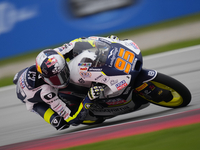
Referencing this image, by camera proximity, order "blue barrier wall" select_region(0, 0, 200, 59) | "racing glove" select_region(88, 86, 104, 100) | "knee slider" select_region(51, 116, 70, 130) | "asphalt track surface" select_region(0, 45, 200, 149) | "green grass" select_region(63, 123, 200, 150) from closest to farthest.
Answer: "green grass" select_region(63, 123, 200, 150), "asphalt track surface" select_region(0, 45, 200, 149), "racing glove" select_region(88, 86, 104, 100), "knee slider" select_region(51, 116, 70, 130), "blue barrier wall" select_region(0, 0, 200, 59)

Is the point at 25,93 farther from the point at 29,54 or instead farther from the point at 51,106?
the point at 29,54

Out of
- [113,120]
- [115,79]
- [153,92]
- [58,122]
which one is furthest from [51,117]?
[153,92]

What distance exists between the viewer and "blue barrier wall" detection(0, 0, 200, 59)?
8508 millimetres

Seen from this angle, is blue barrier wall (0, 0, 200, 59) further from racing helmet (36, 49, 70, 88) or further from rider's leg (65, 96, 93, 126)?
racing helmet (36, 49, 70, 88)

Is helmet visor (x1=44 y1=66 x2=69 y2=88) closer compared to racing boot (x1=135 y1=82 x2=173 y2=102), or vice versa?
helmet visor (x1=44 y1=66 x2=69 y2=88)

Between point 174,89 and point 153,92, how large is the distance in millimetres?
260

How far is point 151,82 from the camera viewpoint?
3531 mm

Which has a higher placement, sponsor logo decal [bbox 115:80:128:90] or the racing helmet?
the racing helmet

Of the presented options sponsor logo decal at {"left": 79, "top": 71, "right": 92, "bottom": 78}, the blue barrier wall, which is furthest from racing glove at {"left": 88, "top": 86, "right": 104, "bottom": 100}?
the blue barrier wall

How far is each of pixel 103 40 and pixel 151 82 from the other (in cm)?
77

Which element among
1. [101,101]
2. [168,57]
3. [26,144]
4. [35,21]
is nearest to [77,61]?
[101,101]

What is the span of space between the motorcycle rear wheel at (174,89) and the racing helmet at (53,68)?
1.05 meters

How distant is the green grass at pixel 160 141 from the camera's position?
2441mm

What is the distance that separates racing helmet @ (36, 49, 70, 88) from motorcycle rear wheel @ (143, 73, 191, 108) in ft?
3.44
